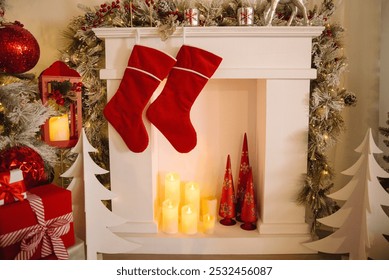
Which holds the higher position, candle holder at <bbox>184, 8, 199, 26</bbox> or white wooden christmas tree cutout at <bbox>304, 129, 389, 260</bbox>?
candle holder at <bbox>184, 8, 199, 26</bbox>

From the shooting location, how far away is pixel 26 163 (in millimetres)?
1442

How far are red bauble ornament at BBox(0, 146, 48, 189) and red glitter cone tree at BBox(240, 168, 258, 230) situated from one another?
1.07 meters

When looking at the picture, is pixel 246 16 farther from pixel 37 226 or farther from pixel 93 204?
pixel 37 226

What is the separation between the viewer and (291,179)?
1.83 meters

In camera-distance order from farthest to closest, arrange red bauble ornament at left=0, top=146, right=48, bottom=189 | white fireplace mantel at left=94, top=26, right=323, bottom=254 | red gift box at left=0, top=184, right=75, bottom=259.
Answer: white fireplace mantel at left=94, top=26, right=323, bottom=254 → red bauble ornament at left=0, top=146, right=48, bottom=189 → red gift box at left=0, top=184, right=75, bottom=259

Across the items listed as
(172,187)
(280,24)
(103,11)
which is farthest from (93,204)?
(280,24)

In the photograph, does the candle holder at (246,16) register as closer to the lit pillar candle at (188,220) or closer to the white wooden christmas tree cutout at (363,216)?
the white wooden christmas tree cutout at (363,216)

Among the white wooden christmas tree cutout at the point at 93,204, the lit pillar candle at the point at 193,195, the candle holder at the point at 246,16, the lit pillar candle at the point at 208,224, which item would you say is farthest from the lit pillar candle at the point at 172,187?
the candle holder at the point at 246,16

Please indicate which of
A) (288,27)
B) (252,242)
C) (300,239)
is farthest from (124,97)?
(300,239)

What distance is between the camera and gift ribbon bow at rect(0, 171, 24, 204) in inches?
49.9

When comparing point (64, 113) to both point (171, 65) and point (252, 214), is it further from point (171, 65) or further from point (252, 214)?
point (252, 214)

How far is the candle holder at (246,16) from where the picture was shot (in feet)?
5.58

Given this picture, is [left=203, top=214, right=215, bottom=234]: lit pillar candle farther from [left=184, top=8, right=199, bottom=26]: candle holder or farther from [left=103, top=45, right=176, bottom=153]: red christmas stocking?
[left=184, top=8, right=199, bottom=26]: candle holder

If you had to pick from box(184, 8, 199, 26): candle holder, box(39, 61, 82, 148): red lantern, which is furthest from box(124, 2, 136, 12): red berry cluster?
box(39, 61, 82, 148): red lantern
